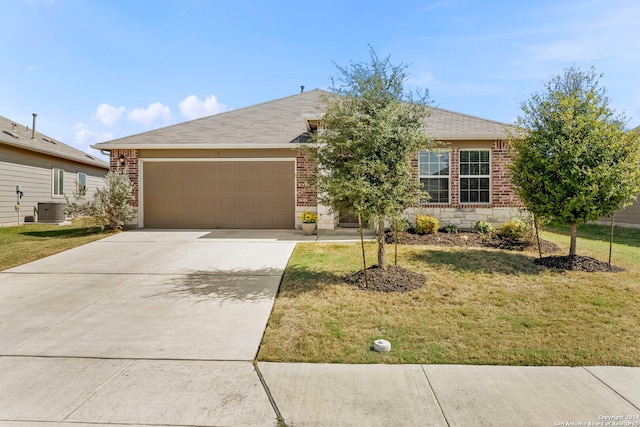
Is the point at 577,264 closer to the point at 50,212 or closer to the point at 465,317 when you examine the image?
the point at 465,317

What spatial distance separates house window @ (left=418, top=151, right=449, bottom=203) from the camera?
452 inches

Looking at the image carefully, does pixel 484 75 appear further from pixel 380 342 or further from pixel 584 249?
pixel 380 342

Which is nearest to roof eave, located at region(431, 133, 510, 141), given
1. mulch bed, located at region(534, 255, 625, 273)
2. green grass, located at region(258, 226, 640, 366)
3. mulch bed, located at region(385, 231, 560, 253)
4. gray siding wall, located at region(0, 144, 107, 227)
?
mulch bed, located at region(385, 231, 560, 253)

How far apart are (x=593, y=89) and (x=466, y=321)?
20.4 feet

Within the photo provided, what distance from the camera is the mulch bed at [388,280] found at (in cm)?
589

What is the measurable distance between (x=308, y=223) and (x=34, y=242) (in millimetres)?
8050

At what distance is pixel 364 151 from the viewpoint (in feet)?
19.4

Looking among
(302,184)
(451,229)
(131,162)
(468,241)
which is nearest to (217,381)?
(468,241)

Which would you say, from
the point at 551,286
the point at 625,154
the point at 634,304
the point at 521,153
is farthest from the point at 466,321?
the point at 625,154

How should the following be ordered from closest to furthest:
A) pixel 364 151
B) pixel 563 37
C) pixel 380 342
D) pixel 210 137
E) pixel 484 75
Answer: pixel 380 342 → pixel 364 151 → pixel 563 37 → pixel 484 75 → pixel 210 137

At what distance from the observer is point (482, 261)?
24.6 feet

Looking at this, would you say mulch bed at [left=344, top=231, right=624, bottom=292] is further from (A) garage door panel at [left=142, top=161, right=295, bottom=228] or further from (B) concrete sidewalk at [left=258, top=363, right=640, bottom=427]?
(A) garage door panel at [left=142, top=161, right=295, bottom=228]

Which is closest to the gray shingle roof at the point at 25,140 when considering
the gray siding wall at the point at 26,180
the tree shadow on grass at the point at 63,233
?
the gray siding wall at the point at 26,180

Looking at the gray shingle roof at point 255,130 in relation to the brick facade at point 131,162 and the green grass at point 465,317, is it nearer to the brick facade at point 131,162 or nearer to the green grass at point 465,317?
the brick facade at point 131,162
